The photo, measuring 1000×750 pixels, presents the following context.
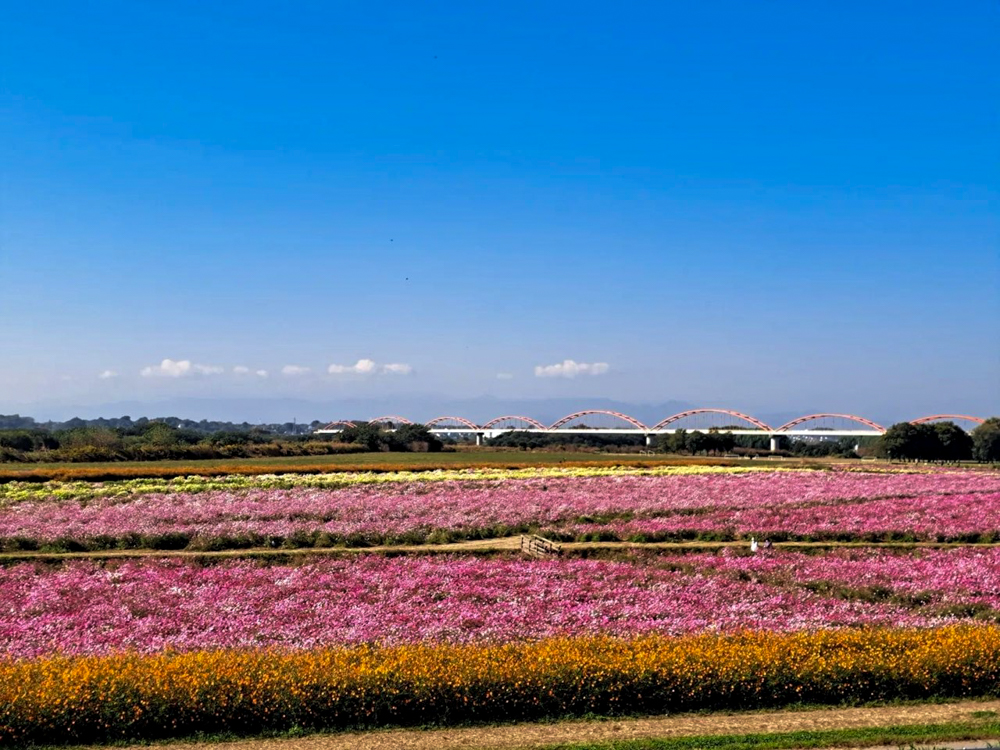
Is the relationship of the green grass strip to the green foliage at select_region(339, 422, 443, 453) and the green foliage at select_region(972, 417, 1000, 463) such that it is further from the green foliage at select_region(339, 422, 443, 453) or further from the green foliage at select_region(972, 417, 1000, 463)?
the green foliage at select_region(972, 417, 1000, 463)

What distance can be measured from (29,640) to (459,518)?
15098 mm

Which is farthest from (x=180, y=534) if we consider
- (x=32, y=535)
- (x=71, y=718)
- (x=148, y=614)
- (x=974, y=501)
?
(x=974, y=501)

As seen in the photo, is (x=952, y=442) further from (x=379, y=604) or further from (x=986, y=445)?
(x=379, y=604)

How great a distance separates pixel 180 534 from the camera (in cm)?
2494

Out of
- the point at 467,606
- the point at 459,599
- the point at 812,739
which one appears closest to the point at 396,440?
the point at 459,599

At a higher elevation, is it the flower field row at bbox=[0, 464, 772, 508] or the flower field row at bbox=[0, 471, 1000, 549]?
the flower field row at bbox=[0, 464, 772, 508]

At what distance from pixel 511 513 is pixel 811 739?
782 inches

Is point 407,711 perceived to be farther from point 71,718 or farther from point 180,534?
point 180,534

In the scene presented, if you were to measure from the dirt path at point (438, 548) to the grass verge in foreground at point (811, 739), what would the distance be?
12.3m

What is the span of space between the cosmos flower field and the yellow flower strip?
1.3 inches

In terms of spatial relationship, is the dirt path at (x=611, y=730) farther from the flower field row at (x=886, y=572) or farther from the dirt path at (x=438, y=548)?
the dirt path at (x=438, y=548)

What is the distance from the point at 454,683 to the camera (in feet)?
38.9

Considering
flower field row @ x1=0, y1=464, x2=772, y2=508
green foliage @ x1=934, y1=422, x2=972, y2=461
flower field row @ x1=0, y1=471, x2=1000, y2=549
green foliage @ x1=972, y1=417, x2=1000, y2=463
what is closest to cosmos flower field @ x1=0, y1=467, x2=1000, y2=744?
flower field row @ x1=0, y1=471, x2=1000, y2=549

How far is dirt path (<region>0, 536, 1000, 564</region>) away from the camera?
74.0 ft
